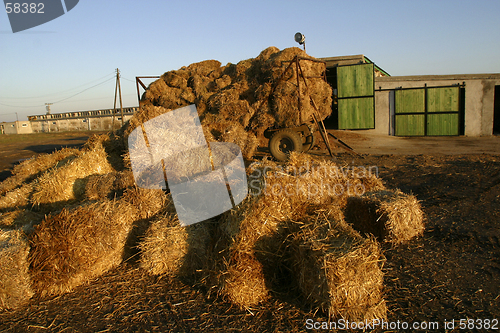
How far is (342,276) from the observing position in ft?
8.98

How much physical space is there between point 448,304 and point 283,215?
1.78 metres

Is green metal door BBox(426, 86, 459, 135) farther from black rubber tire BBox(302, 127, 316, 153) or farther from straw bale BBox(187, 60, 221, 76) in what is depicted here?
straw bale BBox(187, 60, 221, 76)

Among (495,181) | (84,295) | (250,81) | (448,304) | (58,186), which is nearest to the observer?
(448,304)

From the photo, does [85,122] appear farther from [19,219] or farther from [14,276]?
[14,276]

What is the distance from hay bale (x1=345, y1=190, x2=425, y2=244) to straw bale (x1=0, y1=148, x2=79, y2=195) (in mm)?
5984

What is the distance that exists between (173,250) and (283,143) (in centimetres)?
595

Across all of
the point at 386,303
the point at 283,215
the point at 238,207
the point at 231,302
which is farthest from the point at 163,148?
the point at 386,303

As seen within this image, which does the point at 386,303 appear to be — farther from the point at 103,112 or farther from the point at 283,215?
the point at 103,112

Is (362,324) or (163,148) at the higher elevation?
(163,148)

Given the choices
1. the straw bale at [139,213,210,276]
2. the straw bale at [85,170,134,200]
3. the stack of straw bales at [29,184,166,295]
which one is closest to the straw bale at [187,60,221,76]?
the straw bale at [85,170,134,200]

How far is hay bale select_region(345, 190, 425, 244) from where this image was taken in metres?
4.19

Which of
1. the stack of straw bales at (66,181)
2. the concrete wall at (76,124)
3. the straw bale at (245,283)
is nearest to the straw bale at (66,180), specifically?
the stack of straw bales at (66,181)

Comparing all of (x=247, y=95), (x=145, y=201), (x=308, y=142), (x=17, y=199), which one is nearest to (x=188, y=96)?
(x=247, y=95)

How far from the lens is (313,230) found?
10.8 ft
